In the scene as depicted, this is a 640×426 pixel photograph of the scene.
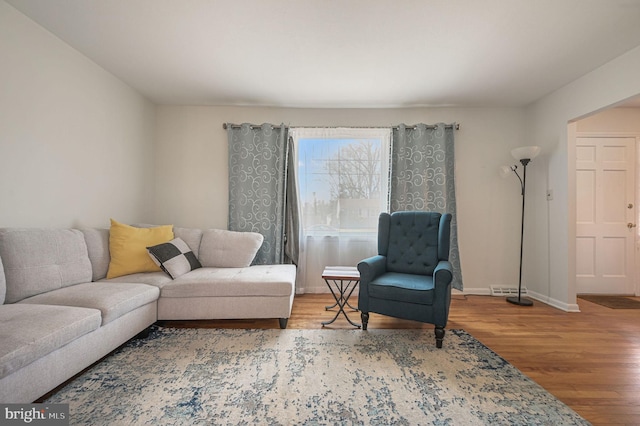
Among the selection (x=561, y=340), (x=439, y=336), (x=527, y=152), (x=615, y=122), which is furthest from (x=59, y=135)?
(x=615, y=122)

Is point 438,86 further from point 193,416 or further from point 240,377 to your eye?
point 193,416

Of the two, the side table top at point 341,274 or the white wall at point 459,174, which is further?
the white wall at point 459,174

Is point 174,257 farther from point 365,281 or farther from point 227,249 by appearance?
Answer: point 365,281

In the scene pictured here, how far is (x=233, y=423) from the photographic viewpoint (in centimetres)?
139

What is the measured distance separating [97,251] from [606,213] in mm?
6129

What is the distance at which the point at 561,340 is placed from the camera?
2393 mm

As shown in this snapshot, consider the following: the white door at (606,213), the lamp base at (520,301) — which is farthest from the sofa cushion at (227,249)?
the white door at (606,213)

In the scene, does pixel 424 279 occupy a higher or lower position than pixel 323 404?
higher

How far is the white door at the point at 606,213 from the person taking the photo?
3779 mm

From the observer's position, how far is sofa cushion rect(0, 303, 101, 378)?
1276 mm

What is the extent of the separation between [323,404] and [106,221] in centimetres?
291

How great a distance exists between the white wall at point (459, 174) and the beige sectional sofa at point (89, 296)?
2.37 feet

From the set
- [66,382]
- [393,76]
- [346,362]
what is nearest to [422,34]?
[393,76]

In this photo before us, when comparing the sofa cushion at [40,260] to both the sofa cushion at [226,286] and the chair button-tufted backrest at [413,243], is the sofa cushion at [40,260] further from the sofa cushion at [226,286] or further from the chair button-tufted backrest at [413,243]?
the chair button-tufted backrest at [413,243]
